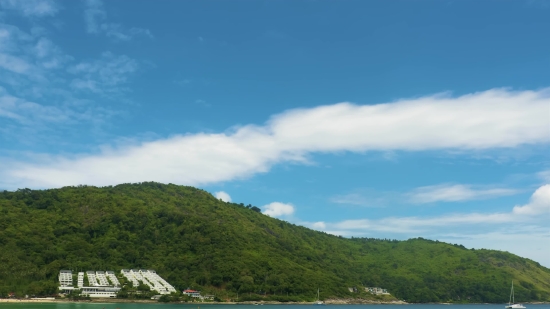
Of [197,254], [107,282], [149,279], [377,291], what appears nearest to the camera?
[107,282]

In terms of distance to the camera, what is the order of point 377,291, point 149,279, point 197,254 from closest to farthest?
1. point 149,279
2. point 197,254
3. point 377,291

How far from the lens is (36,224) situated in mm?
131375

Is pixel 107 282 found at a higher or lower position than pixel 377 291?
higher

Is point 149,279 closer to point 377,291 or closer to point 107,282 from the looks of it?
point 107,282

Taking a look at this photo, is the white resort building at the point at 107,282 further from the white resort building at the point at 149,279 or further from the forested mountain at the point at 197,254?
the forested mountain at the point at 197,254

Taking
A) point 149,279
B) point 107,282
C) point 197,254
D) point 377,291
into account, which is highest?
point 197,254

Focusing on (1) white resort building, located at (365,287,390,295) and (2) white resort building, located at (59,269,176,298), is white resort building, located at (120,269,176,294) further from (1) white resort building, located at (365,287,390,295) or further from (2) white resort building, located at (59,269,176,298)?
(1) white resort building, located at (365,287,390,295)

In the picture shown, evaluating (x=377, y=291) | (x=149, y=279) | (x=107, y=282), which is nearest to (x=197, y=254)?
(x=149, y=279)

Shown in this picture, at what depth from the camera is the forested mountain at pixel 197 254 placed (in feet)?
395

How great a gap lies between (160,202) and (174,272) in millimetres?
55548

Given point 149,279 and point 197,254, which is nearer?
point 149,279

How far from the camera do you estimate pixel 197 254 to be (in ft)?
443

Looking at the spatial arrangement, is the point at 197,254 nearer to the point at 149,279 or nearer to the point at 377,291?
the point at 149,279

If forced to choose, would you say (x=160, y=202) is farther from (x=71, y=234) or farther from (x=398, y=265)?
(x=398, y=265)
